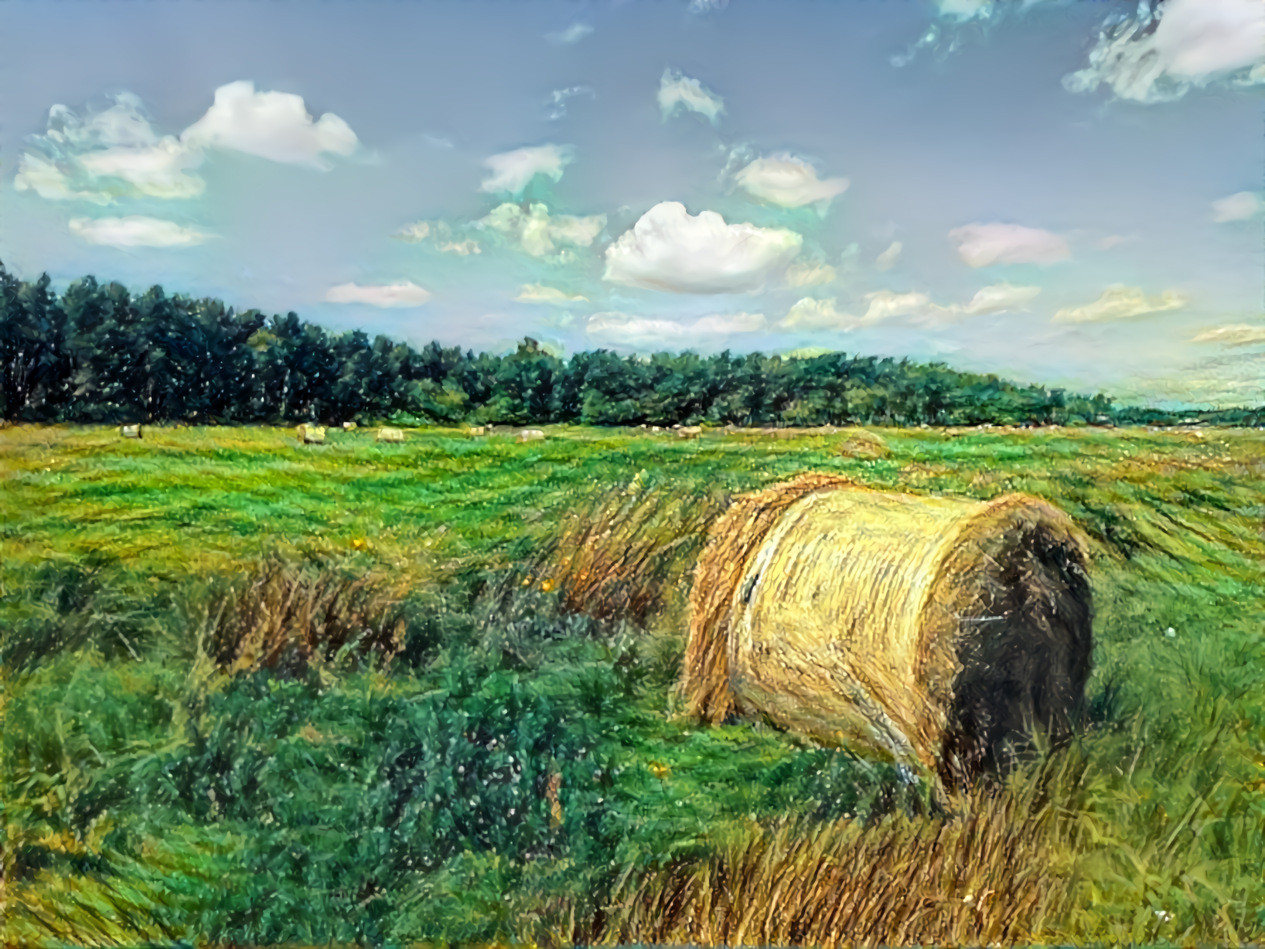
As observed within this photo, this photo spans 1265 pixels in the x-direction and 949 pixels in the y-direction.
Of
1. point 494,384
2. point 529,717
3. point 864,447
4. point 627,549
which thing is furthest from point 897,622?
point 494,384

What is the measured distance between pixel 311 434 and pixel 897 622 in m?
2.42

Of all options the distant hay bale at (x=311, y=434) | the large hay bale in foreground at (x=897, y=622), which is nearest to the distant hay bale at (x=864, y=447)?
the large hay bale in foreground at (x=897, y=622)

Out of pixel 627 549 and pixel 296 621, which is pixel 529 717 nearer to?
pixel 627 549

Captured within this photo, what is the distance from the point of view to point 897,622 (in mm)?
2574

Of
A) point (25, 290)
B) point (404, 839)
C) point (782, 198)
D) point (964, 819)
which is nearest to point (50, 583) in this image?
point (25, 290)

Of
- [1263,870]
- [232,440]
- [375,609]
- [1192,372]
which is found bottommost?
[1263,870]

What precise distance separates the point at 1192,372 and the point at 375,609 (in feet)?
11.5

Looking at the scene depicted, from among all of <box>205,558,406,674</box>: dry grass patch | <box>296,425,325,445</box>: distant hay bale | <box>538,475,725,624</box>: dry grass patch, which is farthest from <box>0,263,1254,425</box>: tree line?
<box>205,558,406,674</box>: dry grass patch

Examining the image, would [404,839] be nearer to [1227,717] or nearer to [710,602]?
[710,602]

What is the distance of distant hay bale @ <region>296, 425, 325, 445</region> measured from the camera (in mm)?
3234

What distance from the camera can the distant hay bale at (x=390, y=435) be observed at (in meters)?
3.30

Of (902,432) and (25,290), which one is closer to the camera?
(25,290)

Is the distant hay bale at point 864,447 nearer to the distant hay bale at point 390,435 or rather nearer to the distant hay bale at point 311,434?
the distant hay bale at point 390,435

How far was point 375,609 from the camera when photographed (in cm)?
305
